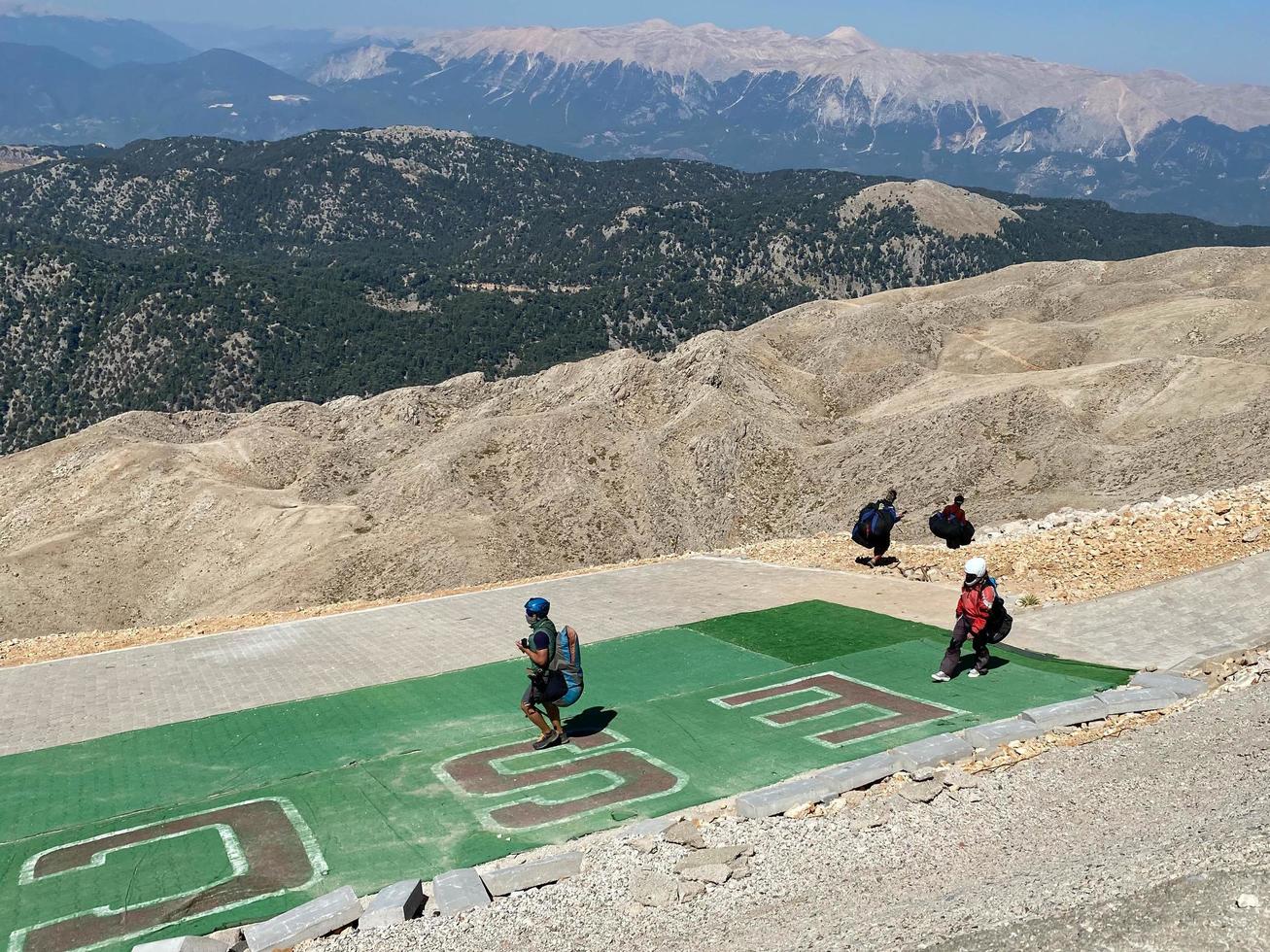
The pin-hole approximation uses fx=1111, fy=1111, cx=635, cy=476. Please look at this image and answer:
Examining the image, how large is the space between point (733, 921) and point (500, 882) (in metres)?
2.00

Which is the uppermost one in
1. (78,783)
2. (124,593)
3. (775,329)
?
(775,329)

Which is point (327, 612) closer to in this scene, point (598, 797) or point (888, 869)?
point (598, 797)

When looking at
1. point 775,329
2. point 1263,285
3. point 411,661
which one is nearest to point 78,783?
point 411,661

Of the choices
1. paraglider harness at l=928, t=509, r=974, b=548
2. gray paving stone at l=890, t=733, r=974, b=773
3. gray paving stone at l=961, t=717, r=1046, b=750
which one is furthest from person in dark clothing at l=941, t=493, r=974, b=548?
gray paving stone at l=890, t=733, r=974, b=773

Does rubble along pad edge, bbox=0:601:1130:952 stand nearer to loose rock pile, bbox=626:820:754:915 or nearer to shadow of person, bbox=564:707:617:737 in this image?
shadow of person, bbox=564:707:617:737

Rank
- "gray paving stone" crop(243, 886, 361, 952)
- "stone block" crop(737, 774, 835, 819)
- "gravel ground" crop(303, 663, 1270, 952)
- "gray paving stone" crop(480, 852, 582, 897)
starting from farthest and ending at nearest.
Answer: "stone block" crop(737, 774, 835, 819), "gray paving stone" crop(480, 852, 582, 897), "gray paving stone" crop(243, 886, 361, 952), "gravel ground" crop(303, 663, 1270, 952)

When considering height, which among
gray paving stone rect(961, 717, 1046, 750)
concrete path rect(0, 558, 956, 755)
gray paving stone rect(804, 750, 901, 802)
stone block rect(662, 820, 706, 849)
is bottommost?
concrete path rect(0, 558, 956, 755)

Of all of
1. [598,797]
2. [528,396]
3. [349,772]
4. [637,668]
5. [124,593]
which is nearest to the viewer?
[598,797]

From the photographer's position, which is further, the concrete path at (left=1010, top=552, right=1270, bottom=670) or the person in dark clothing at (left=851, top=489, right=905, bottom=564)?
the person in dark clothing at (left=851, top=489, right=905, bottom=564)

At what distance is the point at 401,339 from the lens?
144m

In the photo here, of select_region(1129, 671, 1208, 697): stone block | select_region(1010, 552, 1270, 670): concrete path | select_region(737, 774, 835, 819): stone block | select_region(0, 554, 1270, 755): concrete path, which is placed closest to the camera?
select_region(737, 774, 835, 819): stone block

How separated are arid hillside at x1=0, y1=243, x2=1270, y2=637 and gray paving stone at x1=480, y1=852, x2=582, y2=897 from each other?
94.8 feet

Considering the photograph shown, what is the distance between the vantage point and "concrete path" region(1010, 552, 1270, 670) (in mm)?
14945

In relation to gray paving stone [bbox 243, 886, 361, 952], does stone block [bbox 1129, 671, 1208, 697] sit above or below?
above
